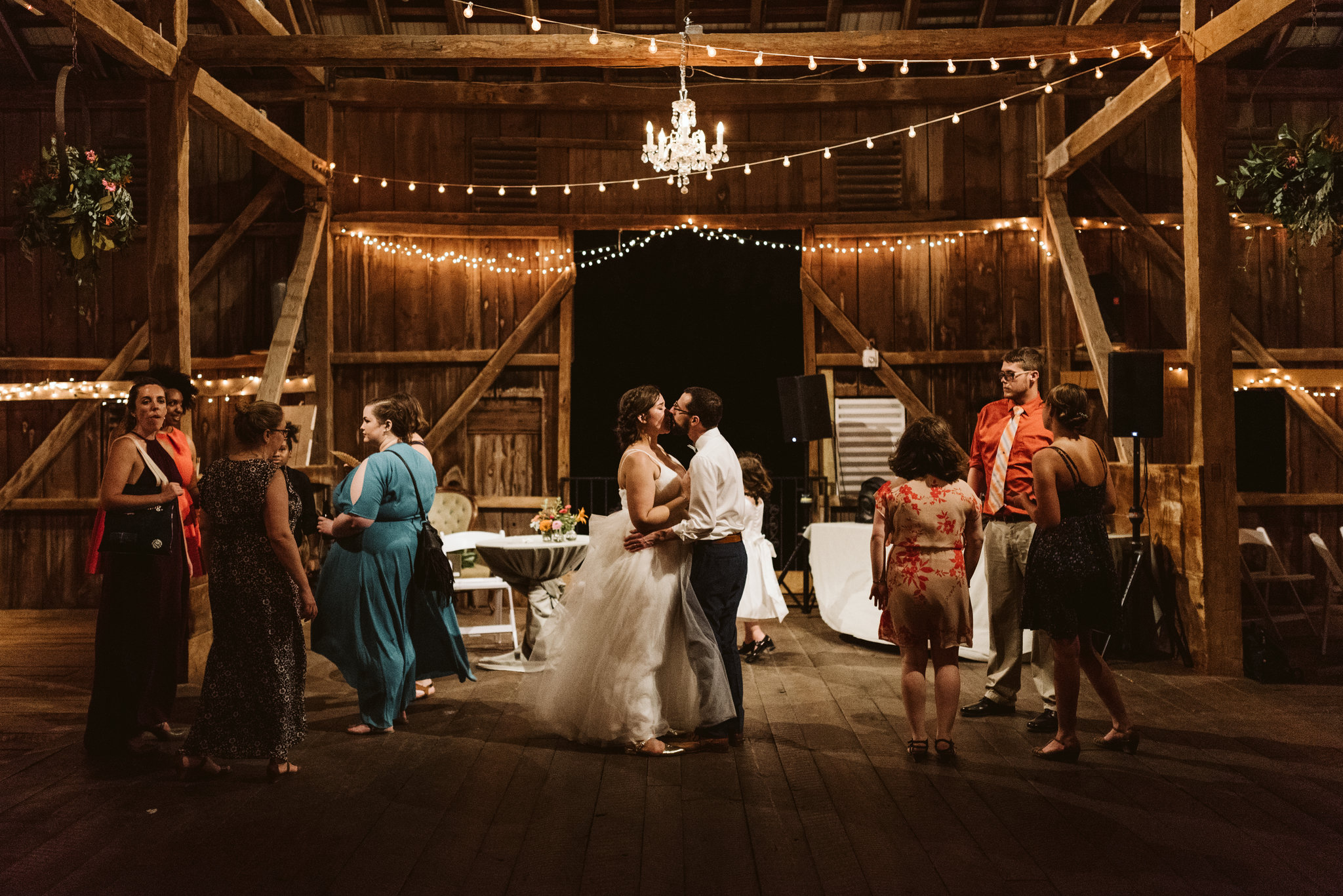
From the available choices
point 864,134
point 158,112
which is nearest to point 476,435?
point 158,112

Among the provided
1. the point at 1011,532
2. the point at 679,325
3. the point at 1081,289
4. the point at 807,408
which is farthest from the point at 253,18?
the point at 1081,289

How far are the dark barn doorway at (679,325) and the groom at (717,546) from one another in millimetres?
4967

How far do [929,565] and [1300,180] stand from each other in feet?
13.9

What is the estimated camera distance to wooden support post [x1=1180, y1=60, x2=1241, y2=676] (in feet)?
18.6

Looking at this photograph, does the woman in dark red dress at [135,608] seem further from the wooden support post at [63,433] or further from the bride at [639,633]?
the wooden support post at [63,433]

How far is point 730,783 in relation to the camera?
3725 mm

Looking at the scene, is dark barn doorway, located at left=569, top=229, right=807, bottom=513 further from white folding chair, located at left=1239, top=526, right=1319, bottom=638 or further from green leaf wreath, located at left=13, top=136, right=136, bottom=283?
green leaf wreath, located at left=13, top=136, right=136, bottom=283

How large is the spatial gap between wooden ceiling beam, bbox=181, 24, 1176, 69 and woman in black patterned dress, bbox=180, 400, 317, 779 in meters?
3.74

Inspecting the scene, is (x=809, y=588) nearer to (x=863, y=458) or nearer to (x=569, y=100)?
(x=863, y=458)

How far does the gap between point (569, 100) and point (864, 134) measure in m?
2.66

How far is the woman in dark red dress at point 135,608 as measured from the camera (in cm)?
414

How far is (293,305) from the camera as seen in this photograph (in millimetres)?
8109

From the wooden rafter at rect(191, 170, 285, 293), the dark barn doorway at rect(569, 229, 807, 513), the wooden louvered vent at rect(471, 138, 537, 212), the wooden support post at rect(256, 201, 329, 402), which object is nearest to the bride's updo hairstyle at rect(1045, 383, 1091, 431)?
the dark barn doorway at rect(569, 229, 807, 513)

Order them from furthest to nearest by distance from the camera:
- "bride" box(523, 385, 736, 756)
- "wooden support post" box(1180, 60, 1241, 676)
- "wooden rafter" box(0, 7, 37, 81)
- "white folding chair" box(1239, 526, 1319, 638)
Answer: "wooden rafter" box(0, 7, 37, 81)
"white folding chair" box(1239, 526, 1319, 638)
"wooden support post" box(1180, 60, 1241, 676)
"bride" box(523, 385, 736, 756)
